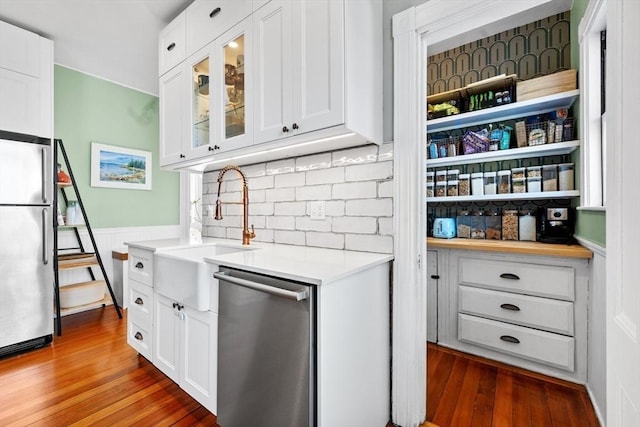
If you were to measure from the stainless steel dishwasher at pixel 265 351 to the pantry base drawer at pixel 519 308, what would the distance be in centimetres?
164

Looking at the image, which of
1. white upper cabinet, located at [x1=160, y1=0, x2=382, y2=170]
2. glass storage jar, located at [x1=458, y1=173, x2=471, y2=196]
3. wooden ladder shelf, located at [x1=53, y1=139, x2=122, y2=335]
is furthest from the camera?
wooden ladder shelf, located at [x1=53, y1=139, x2=122, y2=335]

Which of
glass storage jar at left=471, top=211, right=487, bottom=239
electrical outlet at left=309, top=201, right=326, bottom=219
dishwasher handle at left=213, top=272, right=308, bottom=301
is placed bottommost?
dishwasher handle at left=213, top=272, right=308, bottom=301

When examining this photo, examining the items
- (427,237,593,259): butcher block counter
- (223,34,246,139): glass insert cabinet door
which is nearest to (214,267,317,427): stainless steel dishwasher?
(223,34,246,139): glass insert cabinet door

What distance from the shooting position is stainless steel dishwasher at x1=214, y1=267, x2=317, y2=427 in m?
1.03

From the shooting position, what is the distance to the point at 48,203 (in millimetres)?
2379

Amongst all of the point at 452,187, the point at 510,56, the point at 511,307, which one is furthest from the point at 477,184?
the point at 510,56

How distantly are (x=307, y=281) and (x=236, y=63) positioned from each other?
137cm

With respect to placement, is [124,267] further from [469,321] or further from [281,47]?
[469,321]

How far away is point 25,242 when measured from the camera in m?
2.29

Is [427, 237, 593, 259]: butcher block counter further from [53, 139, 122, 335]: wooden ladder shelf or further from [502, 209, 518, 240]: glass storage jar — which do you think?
[53, 139, 122, 335]: wooden ladder shelf

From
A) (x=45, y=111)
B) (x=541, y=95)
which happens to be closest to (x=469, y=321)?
(x=541, y=95)

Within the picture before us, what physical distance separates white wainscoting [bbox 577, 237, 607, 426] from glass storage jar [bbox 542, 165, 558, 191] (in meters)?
0.50

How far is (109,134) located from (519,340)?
436 centimetres

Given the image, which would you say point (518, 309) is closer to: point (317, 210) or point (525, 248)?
point (525, 248)
